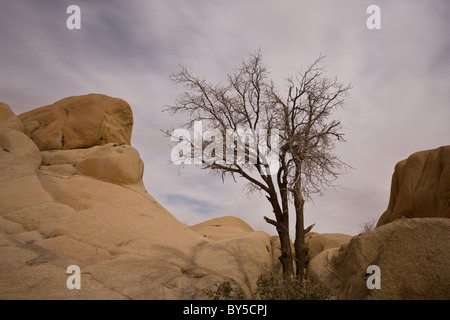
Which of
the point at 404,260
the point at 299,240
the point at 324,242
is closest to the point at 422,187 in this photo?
the point at 299,240

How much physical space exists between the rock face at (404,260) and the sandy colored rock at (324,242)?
36.9 feet

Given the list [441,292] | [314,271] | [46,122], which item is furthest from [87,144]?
[441,292]

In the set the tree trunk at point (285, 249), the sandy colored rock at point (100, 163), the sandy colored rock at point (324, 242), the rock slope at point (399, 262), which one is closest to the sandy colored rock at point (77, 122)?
the sandy colored rock at point (100, 163)

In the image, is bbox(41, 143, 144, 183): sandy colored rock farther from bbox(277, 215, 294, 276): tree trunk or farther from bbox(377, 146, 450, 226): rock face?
bbox(377, 146, 450, 226): rock face

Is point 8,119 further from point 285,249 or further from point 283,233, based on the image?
point 285,249

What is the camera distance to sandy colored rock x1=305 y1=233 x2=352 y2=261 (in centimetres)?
1862

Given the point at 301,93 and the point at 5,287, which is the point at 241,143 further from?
the point at 5,287

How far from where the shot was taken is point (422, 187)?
13.9 m

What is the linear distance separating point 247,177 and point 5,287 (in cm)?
844

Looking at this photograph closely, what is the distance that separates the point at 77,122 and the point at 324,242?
57.5 ft

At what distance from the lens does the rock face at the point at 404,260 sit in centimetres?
623

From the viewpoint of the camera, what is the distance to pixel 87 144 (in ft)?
61.0

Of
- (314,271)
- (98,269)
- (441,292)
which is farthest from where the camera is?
(314,271)

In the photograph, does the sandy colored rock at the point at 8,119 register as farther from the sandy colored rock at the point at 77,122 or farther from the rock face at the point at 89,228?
the sandy colored rock at the point at 77,122
